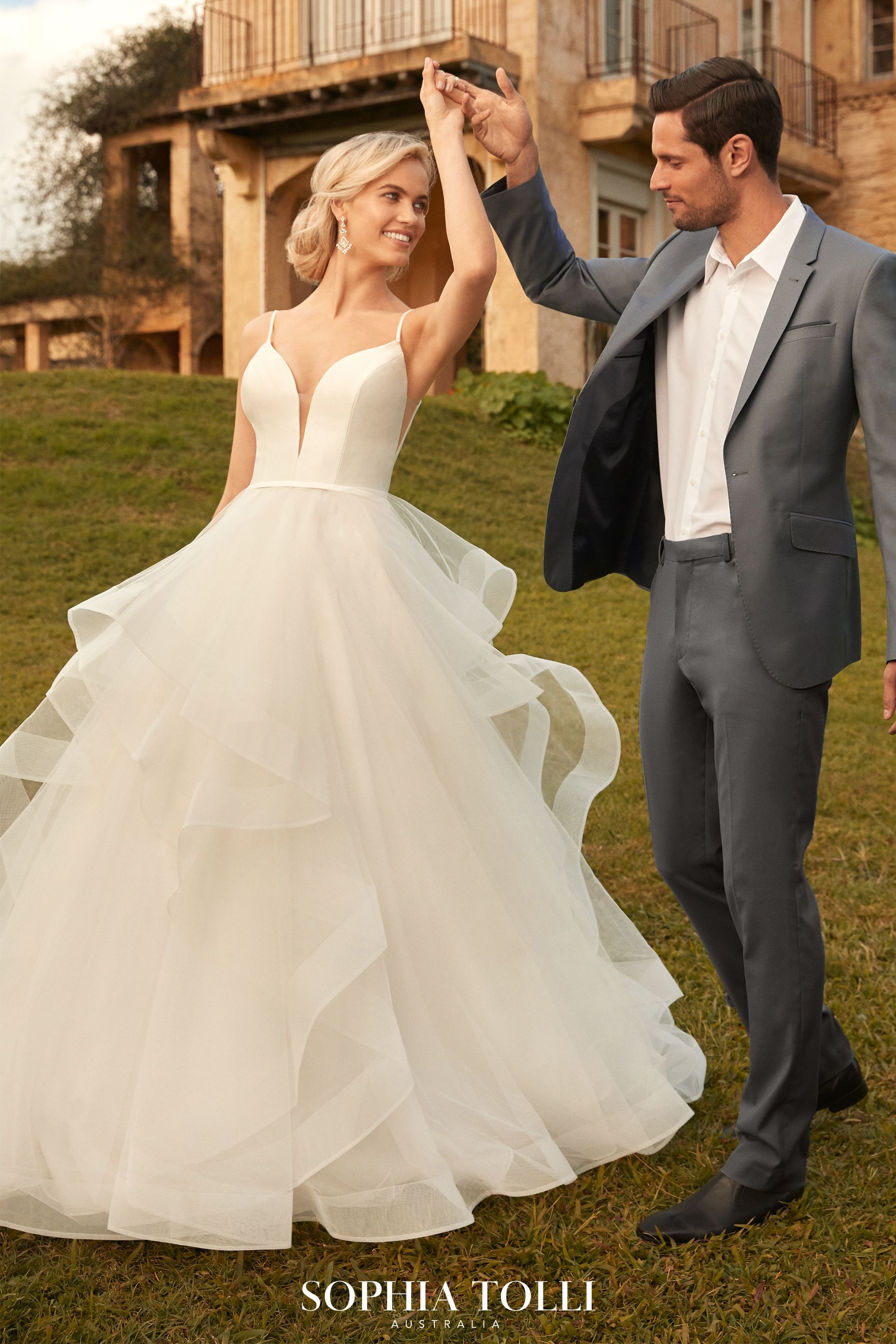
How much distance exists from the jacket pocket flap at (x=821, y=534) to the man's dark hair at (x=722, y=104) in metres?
0.81

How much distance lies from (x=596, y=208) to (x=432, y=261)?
2570mm

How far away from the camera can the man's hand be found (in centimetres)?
319

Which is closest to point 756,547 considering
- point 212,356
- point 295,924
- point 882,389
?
point 882,389

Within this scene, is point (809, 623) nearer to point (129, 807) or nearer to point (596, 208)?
point (129, 807)

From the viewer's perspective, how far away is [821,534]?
9.64 feet

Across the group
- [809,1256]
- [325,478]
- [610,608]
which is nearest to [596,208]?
[610,608]

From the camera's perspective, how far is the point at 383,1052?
9.46 feet

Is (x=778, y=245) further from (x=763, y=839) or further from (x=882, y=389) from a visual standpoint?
(x=763, y=839)

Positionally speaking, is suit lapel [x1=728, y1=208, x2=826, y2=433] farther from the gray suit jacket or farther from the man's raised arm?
the man's raised arm

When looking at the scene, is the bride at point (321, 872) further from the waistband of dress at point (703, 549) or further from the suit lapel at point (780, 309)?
the suit lapel at point (780, 309)

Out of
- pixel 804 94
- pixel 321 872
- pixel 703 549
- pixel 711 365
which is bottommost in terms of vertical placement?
pixel 321 872

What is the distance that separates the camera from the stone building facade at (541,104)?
15.5 meters

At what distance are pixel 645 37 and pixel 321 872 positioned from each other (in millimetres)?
16592

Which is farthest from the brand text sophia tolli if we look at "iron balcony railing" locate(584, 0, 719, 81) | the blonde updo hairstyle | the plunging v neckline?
"iron balcony railing" locate(584, 0, 719, 81)
